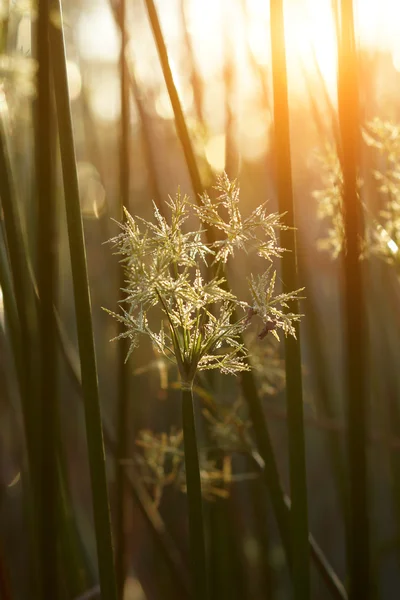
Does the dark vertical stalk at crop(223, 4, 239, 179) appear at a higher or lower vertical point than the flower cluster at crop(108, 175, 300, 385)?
higher

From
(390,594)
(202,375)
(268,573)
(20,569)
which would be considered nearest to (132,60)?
(202,375)

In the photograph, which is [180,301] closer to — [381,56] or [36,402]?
[36,402]

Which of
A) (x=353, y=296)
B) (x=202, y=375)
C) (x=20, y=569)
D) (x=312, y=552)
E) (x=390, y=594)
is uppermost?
(x=353, y=296)

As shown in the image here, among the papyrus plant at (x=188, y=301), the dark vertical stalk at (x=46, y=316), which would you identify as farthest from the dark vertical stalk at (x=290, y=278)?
the dark vertical stalk at (x=46, y=316)

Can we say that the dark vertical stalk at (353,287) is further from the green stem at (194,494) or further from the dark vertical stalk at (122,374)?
the dark vertical stalk at (122,374)

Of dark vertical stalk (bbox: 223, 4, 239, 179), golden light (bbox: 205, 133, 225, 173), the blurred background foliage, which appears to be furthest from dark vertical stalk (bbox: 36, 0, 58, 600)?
dark vertical stalk (bbox: 223, 4, 239, 179)

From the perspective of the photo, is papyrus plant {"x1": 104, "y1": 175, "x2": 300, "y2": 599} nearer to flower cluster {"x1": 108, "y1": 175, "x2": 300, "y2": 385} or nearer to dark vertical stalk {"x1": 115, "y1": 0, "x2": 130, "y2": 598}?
flower cluster {"x1": 108, "y1": 175, "x2": 300, "y2": 385}

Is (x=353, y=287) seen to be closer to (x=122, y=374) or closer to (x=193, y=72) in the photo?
(x=122, y=374)
